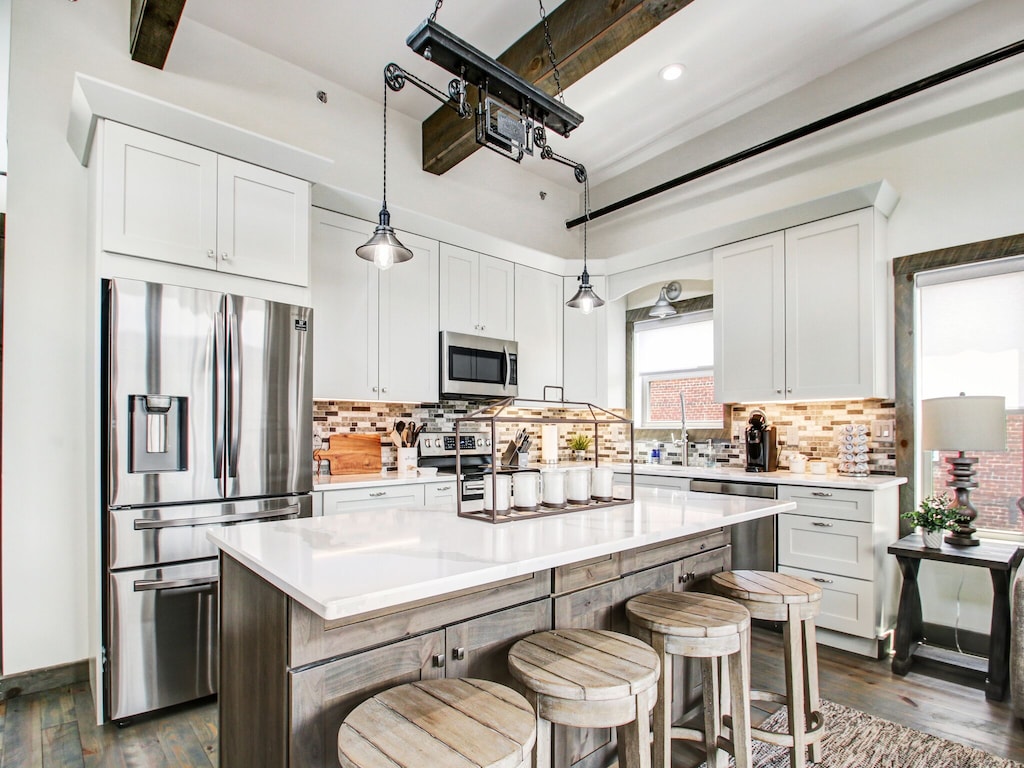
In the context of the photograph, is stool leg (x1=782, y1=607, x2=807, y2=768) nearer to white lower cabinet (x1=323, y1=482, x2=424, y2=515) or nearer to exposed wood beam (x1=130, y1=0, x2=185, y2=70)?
white lower cabinet (x1=323, y1=482, x2=424, y2=515)

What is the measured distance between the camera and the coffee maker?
3.71 m

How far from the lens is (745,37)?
3.22 meters

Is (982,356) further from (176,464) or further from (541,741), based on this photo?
(176,464)

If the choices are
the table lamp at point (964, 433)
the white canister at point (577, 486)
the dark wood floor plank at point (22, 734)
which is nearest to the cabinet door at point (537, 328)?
the white canister at point (577, 486)

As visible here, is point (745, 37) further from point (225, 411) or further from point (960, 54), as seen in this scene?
point (225, 411)

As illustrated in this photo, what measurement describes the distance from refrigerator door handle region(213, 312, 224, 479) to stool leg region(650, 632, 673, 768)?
6.45 feet

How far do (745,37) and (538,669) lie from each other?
3508 mm

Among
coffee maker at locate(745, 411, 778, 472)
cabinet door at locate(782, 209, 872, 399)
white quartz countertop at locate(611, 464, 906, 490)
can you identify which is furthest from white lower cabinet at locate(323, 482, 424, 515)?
cabinet door at locate(782, 209, 872, 399)

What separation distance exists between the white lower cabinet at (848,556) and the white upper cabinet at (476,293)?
91.6 inches

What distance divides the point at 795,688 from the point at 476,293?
3.13 meters

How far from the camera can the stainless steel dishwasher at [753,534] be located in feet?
11.0

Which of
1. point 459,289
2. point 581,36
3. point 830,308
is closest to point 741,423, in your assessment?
point 830,308

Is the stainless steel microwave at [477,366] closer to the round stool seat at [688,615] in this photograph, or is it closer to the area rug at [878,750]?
the round stool seat at [688,615]

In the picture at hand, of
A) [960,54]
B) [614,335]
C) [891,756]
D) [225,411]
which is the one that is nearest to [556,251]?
[614,335]
